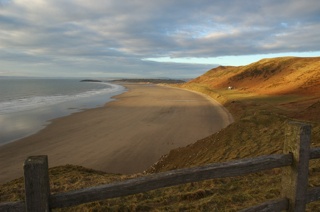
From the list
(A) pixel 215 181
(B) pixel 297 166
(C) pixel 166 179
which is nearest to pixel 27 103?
A: (A) pixel 215 181

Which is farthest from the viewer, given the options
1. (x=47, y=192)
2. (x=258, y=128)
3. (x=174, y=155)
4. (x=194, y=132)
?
(x=194, y=132)

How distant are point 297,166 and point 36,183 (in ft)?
9.27

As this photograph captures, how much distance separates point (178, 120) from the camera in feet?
69.7

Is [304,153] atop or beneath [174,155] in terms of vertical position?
atop

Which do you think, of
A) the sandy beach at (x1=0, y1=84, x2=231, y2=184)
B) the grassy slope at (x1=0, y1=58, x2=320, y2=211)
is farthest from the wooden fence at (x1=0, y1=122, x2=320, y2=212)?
the sandy beach at (x1=0, y1=84, x2=231, y2=184)

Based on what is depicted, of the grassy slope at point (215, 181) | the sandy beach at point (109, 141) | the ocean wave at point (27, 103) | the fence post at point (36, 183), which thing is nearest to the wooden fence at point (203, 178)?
the fence post at point (36, 183)

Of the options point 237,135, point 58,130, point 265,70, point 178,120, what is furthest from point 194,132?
point 265,70

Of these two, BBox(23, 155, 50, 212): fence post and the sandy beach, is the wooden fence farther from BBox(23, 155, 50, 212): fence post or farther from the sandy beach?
the sandy beach

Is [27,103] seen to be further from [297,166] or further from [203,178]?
[297,166]

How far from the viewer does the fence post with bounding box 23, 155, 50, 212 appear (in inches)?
85.0

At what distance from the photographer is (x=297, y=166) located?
10.5 ft

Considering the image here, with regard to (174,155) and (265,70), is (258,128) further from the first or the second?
(265,70)

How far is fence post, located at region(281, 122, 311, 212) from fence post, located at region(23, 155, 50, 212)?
2.68m

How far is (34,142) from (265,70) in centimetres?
6272
